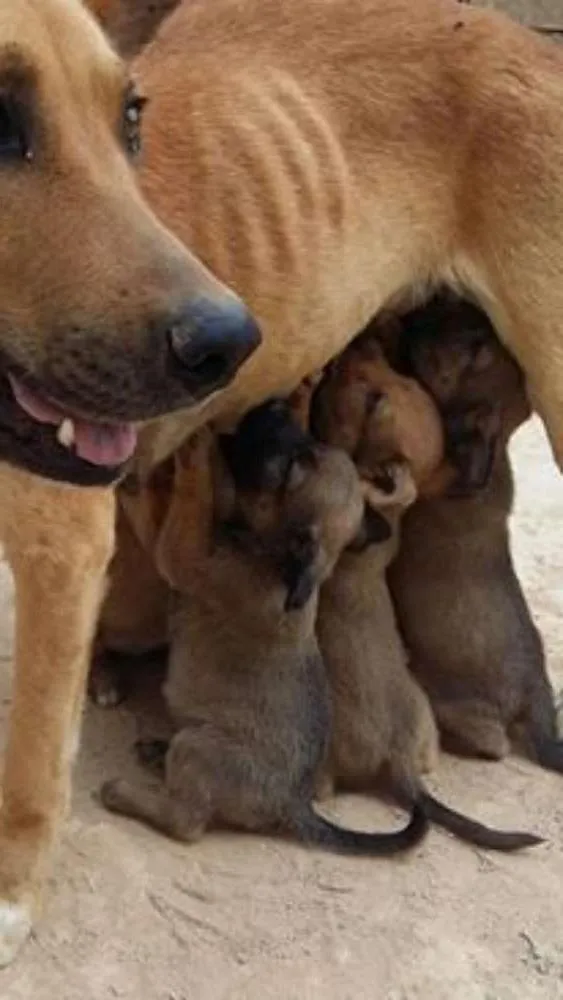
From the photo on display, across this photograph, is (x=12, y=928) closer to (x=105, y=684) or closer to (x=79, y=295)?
(x=105, y=684)

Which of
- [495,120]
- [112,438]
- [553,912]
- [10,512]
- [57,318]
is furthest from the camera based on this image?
[495,120]

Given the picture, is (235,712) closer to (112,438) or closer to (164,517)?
(164,517)

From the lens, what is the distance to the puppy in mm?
3994

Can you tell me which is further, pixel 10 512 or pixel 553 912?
pixel 553 912

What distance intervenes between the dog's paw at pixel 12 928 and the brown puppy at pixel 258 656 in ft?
1.13

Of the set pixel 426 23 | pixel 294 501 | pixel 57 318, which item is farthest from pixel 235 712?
pixel 426 23

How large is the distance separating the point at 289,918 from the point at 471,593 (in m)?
0.79

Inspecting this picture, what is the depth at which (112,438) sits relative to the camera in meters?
3.05

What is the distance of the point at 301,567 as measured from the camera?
144 inches

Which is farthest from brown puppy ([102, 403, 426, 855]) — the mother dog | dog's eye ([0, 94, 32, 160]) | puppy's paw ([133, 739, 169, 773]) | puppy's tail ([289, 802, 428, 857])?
dog's eye ([0, 94, 32, 160])

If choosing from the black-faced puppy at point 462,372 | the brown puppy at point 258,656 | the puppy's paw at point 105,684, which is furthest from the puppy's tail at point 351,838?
the black-faced puppy at point 462,372

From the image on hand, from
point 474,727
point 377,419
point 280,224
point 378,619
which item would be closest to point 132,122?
point 280,224

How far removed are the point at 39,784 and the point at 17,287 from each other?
3.19 feet

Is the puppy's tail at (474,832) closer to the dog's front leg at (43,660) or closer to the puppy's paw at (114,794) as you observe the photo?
the puppy's paw at (114,794)
